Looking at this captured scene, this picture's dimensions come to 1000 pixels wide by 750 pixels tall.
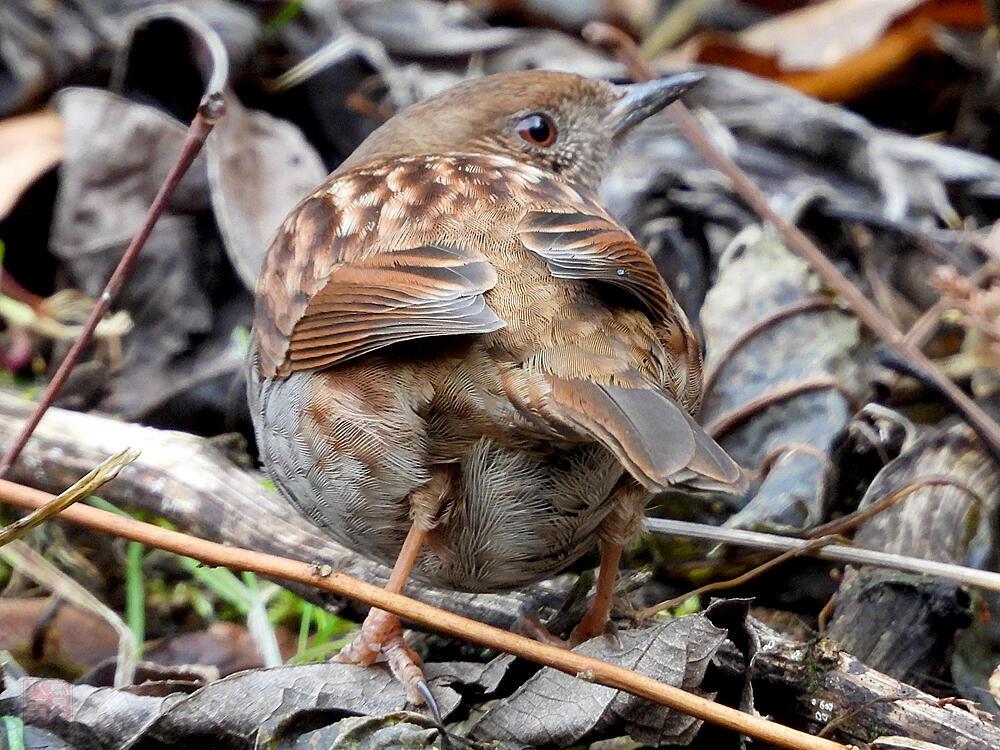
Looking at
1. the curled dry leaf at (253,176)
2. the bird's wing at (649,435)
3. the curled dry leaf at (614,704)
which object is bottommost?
the curled dry leaf at (614,704)

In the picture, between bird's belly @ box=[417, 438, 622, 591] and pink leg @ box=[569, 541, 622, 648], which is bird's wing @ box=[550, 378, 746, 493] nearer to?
bird's belly @ box=[417, 438, 622, 591]

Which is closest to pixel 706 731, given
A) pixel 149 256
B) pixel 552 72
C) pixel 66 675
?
pixel 66 675

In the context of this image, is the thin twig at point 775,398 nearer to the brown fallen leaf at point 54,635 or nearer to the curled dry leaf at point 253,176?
the curled dry leaf at point 253,176

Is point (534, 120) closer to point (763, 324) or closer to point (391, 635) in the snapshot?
point (763, 324)

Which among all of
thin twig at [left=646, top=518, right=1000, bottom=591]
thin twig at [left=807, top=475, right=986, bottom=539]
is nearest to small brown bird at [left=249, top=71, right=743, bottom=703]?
thin twig at [left=646, top=518, right=1000, bottom=591]


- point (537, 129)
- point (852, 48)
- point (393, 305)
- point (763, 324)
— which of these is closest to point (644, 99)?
point (537, 129)

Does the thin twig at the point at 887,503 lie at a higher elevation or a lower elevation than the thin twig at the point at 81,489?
lower

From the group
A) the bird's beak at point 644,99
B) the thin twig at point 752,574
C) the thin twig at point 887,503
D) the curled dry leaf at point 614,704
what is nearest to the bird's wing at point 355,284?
the curled dry leaf at point 614,704
